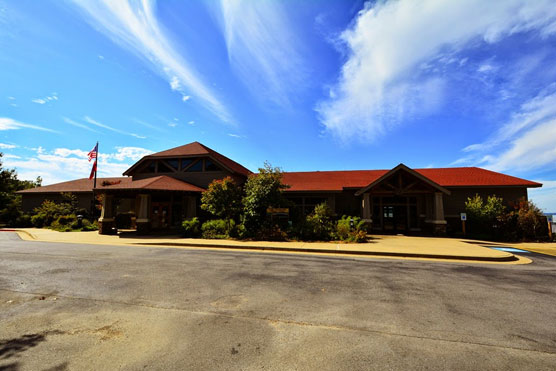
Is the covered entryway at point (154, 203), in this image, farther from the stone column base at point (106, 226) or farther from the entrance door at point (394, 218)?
the entrance door at point (394, 218)

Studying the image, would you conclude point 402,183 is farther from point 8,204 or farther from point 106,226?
point 8,204

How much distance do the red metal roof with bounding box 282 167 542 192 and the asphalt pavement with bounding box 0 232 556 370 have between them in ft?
45.3

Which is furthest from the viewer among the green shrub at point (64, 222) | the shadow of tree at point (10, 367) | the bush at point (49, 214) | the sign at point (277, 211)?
the bush at point (49, 214)

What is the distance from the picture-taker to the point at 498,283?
643 centimetres

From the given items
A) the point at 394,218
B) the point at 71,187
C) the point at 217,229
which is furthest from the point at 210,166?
the point at 71,187

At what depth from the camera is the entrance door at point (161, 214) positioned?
67.9ft

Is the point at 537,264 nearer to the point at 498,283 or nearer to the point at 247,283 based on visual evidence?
the point at 498,283

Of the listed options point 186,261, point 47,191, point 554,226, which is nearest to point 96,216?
point 47,191

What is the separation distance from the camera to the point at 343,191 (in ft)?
69.1

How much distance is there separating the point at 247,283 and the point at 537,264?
1057 cm

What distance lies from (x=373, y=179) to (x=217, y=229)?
48.2 feet

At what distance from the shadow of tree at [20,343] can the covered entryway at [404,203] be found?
17404 millimetres

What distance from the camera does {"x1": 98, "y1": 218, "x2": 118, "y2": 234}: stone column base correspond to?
18453 mm

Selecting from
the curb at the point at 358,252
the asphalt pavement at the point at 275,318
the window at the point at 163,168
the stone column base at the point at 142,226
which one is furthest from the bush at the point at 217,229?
the window at the point at 163,168
